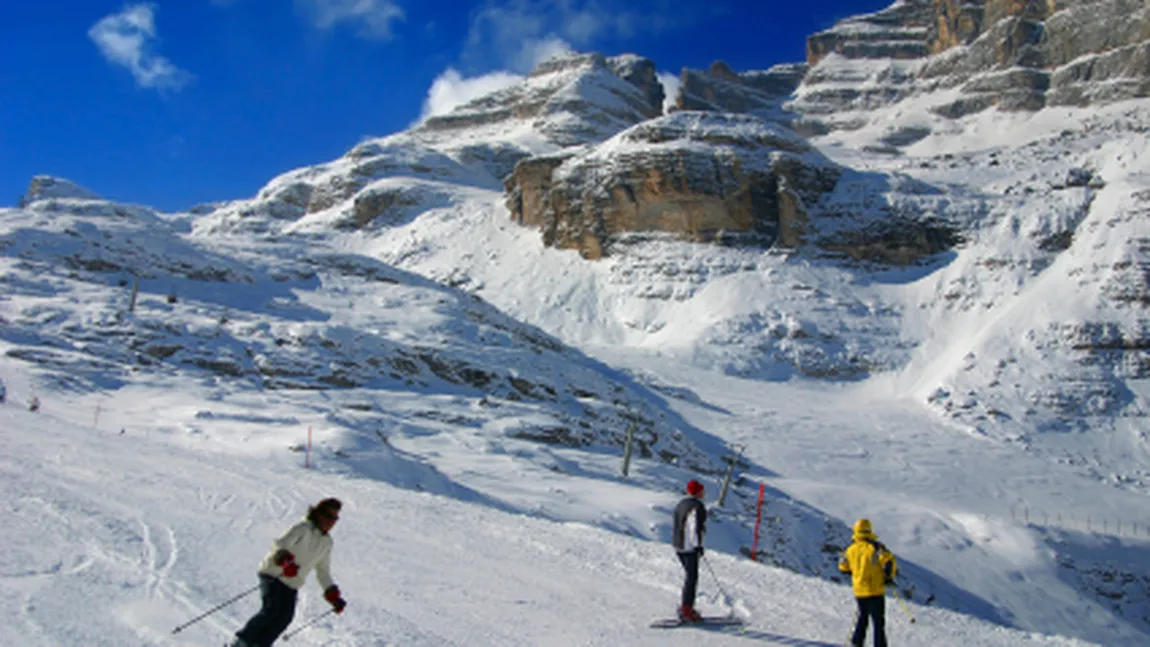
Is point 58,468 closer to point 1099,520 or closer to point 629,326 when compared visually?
point 1099,520

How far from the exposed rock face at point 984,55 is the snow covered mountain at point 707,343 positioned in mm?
32973

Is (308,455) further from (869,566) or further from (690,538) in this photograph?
(869,566)

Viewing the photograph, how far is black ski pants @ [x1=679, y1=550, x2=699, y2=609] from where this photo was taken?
22.9ft

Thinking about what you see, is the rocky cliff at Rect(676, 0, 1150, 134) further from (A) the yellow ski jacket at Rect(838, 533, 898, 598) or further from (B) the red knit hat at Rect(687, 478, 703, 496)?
(B) the red knit hat at Rect(687, 478, 703, 496)

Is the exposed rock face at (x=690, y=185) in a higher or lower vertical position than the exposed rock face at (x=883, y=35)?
lower

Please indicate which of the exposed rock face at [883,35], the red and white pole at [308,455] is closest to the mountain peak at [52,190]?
the red and white pole at [308,455]

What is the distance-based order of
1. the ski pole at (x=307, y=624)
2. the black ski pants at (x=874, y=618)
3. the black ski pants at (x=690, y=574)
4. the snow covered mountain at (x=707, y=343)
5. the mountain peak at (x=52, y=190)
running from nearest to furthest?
the ski pole at (x=307, y=624), the black ski pants at (x=874, y=618), the black ski pants at (x=690, y=574), the snow covered mountain at (x=707, y=343), the mountain peak at (x=52, y=190)

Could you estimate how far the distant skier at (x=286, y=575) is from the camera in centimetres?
474

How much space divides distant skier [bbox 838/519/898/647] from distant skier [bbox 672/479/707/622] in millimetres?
1278

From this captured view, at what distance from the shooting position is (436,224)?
277ft

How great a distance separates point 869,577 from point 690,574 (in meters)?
1.63

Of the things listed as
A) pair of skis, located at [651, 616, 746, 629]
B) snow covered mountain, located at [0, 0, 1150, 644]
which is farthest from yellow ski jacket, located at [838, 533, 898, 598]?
snow covered mountain, located at [0, 0, 1150, 644]

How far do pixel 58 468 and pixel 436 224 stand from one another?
75.1 metres

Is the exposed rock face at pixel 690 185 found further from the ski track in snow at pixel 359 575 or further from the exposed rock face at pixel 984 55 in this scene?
the exposed rock face at pixel 984 55
